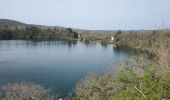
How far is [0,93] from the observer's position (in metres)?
23.7

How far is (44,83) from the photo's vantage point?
32094mm

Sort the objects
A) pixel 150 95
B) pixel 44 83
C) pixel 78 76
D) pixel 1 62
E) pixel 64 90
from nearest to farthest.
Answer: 1. pixel 150 95
2. pixel 64 90
3. pixel 44 83
4. pixel 78 76
5. pixel 1 62

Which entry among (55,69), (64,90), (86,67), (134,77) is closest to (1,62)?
(55,69)

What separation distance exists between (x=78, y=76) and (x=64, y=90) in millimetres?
6941

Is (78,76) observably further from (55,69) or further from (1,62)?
(1,62)

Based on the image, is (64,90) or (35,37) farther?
(35,37)

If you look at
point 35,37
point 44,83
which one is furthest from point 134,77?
point 35,37

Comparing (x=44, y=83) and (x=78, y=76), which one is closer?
(x=44, y=83)

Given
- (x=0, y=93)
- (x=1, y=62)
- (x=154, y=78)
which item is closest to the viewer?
(x=154, y=78)

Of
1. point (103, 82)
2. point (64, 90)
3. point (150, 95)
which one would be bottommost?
point (64, 90)

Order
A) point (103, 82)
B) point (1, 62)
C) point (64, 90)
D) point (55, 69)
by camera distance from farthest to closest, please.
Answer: point (1, 62), point (55, 69), point (64, 90), point (103, 82)

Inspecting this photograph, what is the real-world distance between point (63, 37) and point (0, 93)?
89819 millimetres

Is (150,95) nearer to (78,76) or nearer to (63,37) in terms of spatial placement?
(78,76)

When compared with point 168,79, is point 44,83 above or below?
below
